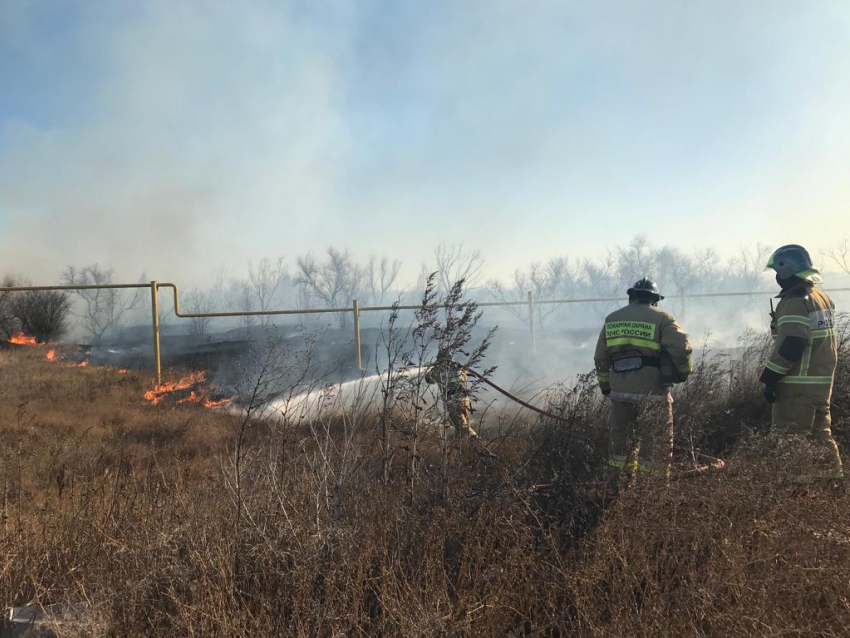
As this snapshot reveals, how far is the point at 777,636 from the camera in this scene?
1.83 metres

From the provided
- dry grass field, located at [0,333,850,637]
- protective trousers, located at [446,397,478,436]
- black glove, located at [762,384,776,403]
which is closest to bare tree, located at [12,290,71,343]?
dry grass field, located at [0,333,850,637]

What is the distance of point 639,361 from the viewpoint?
14.5 ft

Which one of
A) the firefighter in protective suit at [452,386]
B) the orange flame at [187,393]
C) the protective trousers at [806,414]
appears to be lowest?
the orange flame at [187,393]

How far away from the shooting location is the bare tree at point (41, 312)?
18.2 metres

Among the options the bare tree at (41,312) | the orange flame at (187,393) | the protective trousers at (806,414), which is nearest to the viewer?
the protective trousers at (806,414)

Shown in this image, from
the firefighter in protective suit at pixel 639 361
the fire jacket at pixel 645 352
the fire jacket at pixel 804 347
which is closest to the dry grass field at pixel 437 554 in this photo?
the firefighter in protective suit at pixel 639 361

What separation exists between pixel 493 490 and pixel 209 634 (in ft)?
5.43

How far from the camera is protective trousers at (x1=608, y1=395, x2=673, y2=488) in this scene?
133 inches

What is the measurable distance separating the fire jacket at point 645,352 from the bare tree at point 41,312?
20044 mm

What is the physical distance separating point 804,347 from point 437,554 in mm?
3509

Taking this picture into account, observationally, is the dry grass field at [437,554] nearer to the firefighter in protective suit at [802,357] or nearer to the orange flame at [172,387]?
the firefighter in protective suit at [802,357]

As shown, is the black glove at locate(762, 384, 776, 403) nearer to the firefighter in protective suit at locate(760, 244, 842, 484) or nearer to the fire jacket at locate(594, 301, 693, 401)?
the firefighter in protective suit at locate(760, 244, 842, 484)

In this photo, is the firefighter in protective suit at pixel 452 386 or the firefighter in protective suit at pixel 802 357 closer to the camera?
the firefighter in protective suit at pixel 452 386

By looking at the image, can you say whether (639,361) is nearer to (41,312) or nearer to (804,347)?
(804,347)
